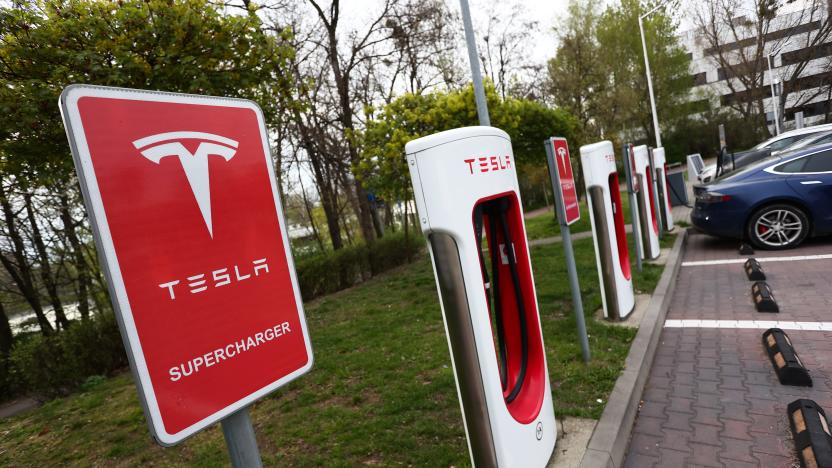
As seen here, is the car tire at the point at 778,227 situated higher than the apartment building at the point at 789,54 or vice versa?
the apartment building at the point at 789,54

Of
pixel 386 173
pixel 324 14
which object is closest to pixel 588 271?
pixel 386 173

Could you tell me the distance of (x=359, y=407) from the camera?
434cm

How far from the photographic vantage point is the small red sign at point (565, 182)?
14.1 ft

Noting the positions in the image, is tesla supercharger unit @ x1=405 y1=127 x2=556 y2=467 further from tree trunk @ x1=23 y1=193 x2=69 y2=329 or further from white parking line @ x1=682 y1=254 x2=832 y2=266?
tree trunk @ x1=23 y1=193 x2=69 y2=329

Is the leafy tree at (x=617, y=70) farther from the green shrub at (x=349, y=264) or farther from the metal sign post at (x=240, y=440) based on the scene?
the metal sign post at (x=240, y=440)

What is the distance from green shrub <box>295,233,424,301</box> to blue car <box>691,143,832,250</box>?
315 inches

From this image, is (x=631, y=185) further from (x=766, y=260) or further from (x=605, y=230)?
(x=766, y=260)

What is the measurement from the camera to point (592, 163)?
511 centimetres

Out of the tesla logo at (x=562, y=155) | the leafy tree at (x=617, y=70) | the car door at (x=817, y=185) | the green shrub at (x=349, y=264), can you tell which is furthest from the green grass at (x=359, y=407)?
the leafy tree at (x=617, y=70)

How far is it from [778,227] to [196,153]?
8957 millimetres

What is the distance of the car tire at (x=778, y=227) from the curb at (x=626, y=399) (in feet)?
9.95

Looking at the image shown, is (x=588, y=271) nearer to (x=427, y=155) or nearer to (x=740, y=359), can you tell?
(x=740, y=359)

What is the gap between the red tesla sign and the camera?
1084 mm

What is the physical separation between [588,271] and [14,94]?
26.7ft
